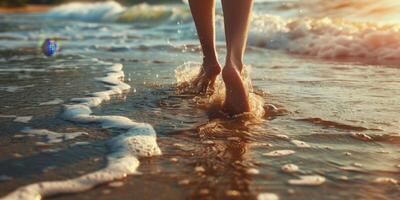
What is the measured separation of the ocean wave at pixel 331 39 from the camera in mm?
4952

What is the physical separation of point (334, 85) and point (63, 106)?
1672 millimetres

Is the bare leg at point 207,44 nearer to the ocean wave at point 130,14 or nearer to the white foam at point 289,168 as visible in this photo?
the white foam at point 289,168

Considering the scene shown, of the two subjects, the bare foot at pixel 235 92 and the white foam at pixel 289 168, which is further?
the bare foot at pixel 235 92

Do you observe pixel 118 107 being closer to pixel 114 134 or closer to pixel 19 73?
pixel 114 134

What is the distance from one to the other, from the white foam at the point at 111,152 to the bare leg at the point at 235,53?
410 mm

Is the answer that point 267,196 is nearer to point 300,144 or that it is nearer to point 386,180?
point 386,180

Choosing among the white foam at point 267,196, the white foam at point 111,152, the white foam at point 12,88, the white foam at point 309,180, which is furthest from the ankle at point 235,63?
the white foam at point 12,88

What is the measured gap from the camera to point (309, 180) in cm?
145

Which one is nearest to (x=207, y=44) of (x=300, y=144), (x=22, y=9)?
(x=300, y=144)

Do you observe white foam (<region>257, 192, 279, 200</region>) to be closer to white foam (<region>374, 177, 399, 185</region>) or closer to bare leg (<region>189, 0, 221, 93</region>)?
white foam (<region>374, 177, 399, 185</region>)

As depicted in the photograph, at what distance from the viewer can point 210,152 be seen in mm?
1700

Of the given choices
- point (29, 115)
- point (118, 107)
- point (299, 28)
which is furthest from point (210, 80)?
point (299, 28)

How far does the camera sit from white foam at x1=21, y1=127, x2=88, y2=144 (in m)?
1.86

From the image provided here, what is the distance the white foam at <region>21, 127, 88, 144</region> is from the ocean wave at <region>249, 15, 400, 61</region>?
3.45 m
